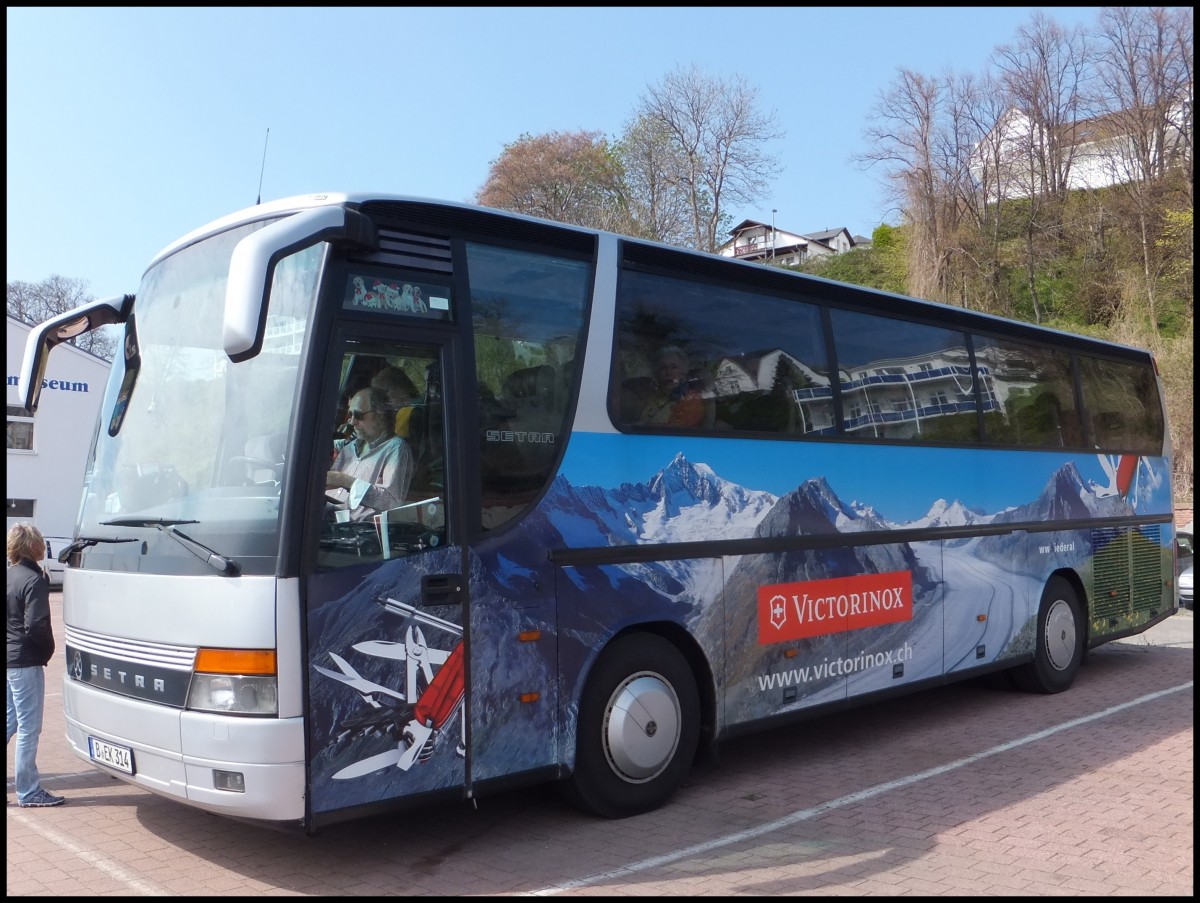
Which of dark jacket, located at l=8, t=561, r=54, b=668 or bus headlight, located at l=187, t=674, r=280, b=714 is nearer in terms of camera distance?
bus headlight, located at l=187, t=674, r=280, b=714

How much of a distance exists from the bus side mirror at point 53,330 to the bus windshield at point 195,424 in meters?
0.23

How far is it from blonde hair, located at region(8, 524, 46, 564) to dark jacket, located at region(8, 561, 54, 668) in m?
0.15

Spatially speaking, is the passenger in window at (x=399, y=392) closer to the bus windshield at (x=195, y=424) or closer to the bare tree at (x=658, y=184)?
the bus windshield at (x=195, y=424)

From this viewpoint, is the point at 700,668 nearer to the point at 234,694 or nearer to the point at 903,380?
the point at 234,694

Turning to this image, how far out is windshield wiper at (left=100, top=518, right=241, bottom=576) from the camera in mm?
5059

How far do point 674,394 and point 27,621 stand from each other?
431cm

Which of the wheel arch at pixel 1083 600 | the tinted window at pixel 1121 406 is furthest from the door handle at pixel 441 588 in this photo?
the tinted window at pixel 1121 406

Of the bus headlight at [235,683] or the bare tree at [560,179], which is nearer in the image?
the bus headlight at [235,683]

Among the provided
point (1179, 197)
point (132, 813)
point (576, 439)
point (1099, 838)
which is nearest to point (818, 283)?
point (576, 439)

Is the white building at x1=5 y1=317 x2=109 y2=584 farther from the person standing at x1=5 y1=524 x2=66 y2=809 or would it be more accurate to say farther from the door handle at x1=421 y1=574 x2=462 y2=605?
the door handle at x1=421 y1=574 x2=462 y2=605

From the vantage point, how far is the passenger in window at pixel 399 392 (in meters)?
5.55

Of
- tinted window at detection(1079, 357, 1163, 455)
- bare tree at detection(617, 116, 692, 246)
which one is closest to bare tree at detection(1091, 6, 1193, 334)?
bare tree at detection(617, 116, 692, 246)

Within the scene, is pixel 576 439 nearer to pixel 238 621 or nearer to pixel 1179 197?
pixel 238 621

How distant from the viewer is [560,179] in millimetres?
46156
